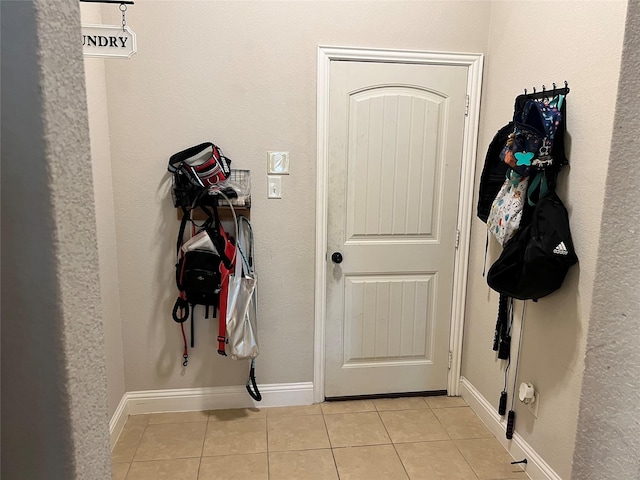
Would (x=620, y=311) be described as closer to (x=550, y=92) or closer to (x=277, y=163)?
(x=550, y=92)

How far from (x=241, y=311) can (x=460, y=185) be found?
1494mm

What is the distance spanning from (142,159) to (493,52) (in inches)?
80.7

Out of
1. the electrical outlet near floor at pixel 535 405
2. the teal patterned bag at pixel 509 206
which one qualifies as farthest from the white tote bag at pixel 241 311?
the electrical outlet near floor at pixel 535 405

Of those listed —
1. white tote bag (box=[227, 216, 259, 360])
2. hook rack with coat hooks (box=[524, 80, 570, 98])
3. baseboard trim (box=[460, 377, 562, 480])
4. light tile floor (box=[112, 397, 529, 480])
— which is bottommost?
light tile floor (box=[112, 397, 529, 480])

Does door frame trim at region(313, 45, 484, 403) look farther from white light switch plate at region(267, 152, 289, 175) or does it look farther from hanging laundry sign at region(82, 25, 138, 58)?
hanging laundry sign at region(82, 25, 138, 58)

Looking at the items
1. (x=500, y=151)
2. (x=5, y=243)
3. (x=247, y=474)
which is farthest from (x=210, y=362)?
(x=5, y=243)

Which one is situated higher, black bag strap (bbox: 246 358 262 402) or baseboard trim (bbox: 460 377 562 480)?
black bag strap (bbox: 246 358 262 402)

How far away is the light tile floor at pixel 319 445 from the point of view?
2.14 metres

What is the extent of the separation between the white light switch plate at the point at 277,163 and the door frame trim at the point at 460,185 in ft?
0.62

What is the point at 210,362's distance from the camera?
2611 mm

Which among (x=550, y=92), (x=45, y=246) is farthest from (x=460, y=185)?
(x=45, y=246)

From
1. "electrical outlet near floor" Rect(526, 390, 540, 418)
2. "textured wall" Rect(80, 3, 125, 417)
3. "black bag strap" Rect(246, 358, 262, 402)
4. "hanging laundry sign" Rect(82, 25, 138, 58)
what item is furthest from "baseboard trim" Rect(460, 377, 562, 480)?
"hanging laundry sign" Rect(82, 25, 138, 58)

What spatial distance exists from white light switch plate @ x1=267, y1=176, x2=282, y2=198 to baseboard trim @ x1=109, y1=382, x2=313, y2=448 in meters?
1.17

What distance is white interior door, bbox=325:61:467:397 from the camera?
2.50 meters
